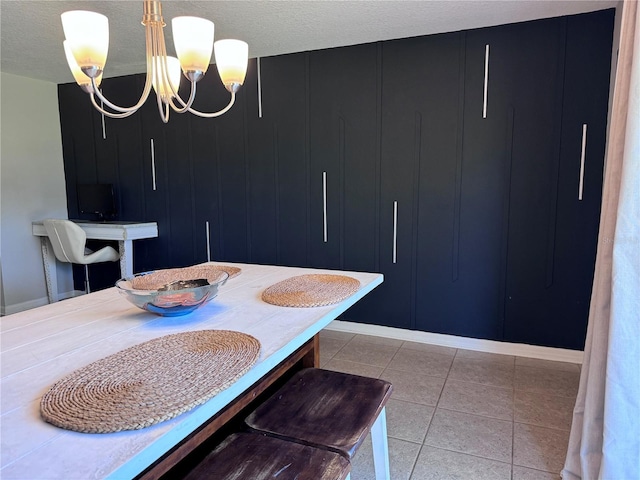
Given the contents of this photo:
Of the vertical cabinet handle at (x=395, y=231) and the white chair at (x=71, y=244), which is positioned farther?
the white chair at (x=71, y=244)

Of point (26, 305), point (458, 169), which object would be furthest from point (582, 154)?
point (26, 305)

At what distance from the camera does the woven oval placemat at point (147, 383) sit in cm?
68

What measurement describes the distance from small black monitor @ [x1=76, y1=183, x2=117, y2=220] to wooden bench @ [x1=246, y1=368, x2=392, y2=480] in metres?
3.45

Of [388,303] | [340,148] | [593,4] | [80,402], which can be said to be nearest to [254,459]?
[80,402]

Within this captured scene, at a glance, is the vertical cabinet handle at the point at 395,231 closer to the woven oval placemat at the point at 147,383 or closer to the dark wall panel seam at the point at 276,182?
the dark wall panel seam at the point at 276,182

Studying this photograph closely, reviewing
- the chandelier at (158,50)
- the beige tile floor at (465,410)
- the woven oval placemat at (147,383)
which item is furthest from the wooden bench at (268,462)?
the chandelier at (158,50)

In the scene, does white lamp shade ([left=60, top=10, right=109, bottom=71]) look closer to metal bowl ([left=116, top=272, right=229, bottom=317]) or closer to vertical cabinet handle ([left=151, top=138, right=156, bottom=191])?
metal bowl ([left=116, top=272, right=229, bottom=317])

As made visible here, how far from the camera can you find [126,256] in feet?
12.4

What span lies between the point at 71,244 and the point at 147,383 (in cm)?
343

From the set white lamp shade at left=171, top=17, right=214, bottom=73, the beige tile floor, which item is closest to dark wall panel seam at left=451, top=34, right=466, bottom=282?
the beige tile floor

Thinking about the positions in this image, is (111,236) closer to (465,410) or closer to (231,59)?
(231,59)

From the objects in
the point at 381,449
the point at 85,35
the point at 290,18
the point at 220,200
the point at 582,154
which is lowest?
the point at 381,449

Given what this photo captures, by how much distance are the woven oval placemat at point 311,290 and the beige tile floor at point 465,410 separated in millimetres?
799

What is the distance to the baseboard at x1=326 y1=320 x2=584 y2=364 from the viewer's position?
2723mm
